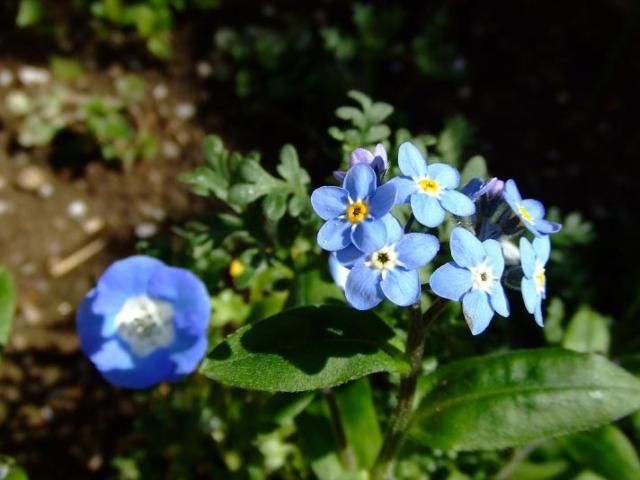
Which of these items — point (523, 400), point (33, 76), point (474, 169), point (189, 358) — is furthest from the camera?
point (33, 76)

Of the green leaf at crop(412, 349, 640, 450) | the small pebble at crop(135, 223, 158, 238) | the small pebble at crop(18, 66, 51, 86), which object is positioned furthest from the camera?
the small pebble at crop(18, 66, 51, 86)

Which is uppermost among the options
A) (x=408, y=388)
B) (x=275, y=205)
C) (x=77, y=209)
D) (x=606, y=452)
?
(x=275, y=205)

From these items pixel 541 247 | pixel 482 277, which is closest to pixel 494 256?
pixel 482 277

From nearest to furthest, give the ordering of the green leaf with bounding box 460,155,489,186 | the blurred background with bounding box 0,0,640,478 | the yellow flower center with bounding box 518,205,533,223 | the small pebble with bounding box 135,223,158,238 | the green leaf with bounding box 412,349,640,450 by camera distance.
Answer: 1. the yellow flower center with bounding box 518,205,533,223
2. the green leaf with bounding box 412,349,640,450
3. the green leaf with bounding box 460,155,489,186
4. the blurred background with bounding box 0,0,640,478
5. the small pebble with bounding box 135,223,158,238

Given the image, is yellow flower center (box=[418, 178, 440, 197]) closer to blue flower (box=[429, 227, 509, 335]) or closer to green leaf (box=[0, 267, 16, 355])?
blue flower (box=[429, 227, 509, 335])

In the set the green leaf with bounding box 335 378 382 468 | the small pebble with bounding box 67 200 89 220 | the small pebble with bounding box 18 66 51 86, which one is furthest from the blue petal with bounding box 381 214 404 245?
the small pebble with bounding box 18 66 51 86

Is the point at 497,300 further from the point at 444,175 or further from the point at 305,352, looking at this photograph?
the point at 305,352

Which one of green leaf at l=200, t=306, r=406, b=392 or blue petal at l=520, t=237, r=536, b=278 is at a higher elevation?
blue petal at l=520, t=237, r=536, b=278
